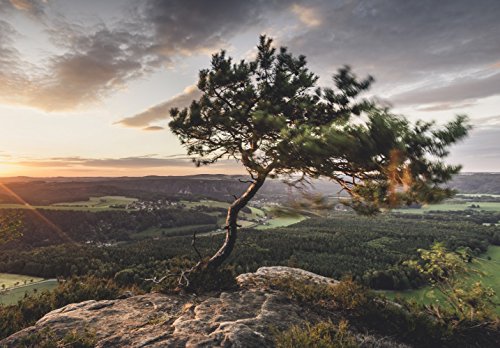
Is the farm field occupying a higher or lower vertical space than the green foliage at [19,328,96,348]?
lower

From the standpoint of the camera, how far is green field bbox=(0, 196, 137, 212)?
149 m

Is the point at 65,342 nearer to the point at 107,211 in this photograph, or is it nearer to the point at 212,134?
the point at 212,134

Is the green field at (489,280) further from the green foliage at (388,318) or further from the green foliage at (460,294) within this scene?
the green foliage at (388,318)

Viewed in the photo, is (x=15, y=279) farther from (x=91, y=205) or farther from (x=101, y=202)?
(x=101, y=202)

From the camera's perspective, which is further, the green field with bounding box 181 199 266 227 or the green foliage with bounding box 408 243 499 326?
the green field with bounding box 181 199 266 227

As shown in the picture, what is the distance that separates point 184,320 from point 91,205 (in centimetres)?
18051

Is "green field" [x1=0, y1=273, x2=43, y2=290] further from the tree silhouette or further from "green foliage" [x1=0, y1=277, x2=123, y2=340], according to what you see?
the tree silhouette

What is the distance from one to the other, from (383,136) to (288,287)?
23.7 ft

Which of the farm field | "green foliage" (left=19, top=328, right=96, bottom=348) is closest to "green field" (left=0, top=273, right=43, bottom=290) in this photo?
the farm field

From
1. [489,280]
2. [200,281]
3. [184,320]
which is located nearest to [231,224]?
[200,281]

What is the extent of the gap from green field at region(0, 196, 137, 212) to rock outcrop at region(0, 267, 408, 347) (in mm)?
161645

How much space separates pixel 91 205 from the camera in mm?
165375

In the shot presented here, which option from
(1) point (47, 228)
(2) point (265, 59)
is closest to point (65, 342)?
(2) point (265, 59)

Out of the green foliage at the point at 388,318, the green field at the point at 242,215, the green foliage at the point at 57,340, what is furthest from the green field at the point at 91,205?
the green foliage at the point at 388,318
